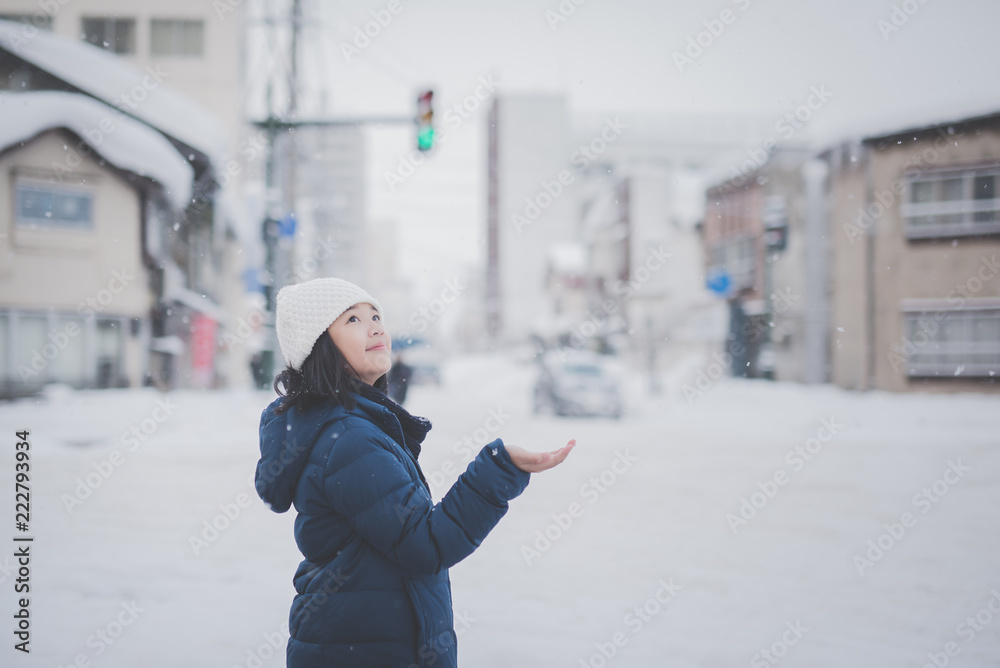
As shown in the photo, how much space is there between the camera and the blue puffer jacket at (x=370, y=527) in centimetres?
155

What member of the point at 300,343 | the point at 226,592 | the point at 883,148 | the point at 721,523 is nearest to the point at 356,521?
the point at 300,343

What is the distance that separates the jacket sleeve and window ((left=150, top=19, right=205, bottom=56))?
28397 millimetres

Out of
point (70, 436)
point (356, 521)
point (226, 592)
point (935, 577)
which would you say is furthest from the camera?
point (70, 436)

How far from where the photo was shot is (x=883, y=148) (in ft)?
51.5

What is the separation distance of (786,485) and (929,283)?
1042 cm

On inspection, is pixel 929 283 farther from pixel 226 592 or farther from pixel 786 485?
pixel 226 592
